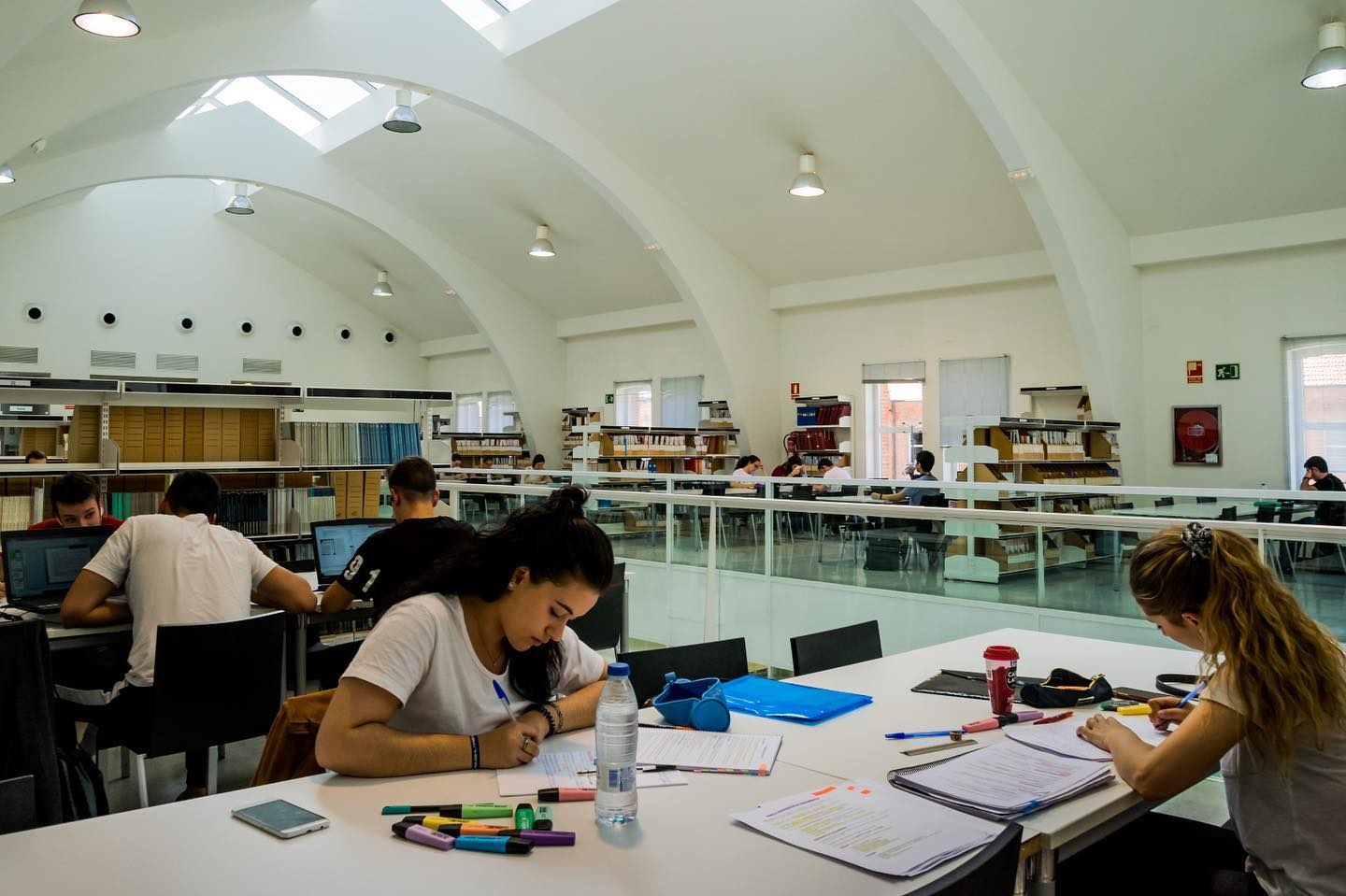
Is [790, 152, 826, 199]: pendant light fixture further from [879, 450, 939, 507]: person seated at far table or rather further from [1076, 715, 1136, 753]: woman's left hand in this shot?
[1076, 715, 1136, 753]: woman's left hand

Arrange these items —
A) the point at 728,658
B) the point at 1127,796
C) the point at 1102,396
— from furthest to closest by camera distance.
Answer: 1. the point at 1102,396
2. the point at 728,658
3. the point at 1127,796

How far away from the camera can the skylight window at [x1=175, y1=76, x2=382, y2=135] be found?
12.0 metres

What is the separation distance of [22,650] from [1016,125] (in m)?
8.02

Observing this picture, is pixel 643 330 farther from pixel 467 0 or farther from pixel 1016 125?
pixel 1016 125

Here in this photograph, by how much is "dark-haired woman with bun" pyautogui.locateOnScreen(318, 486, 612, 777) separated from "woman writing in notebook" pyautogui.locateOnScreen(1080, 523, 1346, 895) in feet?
3.45

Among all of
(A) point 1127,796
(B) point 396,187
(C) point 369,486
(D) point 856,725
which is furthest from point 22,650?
(B) point 396,187

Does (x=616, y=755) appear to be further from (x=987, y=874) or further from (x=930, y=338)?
(x=930, y=338)

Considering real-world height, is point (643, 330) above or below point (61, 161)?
below

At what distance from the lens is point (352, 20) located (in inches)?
335

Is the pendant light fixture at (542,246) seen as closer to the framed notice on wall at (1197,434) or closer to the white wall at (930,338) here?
the white wall at (930,338)

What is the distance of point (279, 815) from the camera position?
1428 millimetres

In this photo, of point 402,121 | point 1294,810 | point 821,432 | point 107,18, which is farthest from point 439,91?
point 1294,810

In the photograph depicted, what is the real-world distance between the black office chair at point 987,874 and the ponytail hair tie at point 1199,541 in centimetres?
77

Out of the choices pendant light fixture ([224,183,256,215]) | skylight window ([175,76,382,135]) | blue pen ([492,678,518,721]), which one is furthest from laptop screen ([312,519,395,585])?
skylight window ([175,76,382,135])
